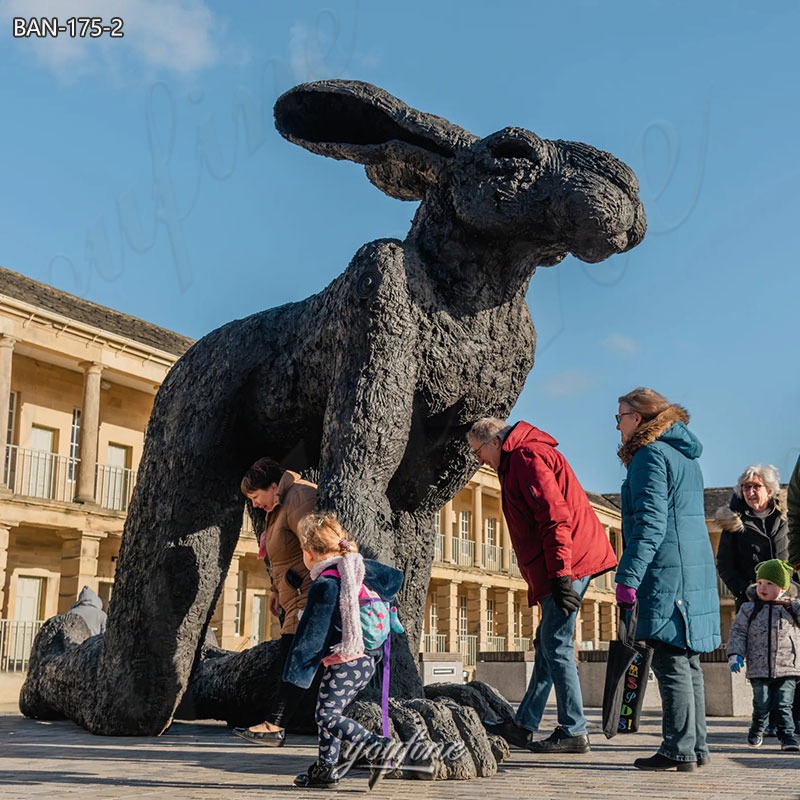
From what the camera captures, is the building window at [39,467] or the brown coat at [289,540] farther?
the building window at [39,467]

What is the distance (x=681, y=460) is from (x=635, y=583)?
68 centimetres

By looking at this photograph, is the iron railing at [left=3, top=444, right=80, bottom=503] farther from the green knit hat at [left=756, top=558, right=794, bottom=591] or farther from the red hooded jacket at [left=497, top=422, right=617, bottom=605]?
the red hooded jacket at [left=497, top=422, right=617, bottom=605]

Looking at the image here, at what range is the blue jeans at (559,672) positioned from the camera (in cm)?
435

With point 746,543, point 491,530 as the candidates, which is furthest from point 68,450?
point 491,530

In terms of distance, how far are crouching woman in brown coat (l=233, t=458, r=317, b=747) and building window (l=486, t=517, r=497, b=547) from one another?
39473mm

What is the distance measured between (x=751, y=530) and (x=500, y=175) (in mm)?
3928

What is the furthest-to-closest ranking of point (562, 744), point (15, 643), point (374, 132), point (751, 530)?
point (15, 643), point (751, 530), point (374, 132), point (562, 744)

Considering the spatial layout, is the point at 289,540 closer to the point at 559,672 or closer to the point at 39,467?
the point at 559,672

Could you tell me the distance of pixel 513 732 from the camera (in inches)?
169

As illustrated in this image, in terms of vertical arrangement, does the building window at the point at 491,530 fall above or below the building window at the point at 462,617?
above

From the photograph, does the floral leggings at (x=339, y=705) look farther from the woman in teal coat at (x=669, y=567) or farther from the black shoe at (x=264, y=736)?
the woman in teal coat at (x=669, y=567)

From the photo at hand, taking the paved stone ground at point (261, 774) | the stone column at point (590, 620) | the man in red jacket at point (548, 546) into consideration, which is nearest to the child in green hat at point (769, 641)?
the paved stone ground at point (261, 774)

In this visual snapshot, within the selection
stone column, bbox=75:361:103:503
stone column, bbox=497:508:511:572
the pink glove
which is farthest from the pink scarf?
stone column, bbox=497:508:511:572

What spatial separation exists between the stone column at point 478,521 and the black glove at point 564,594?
3548 centimetres
